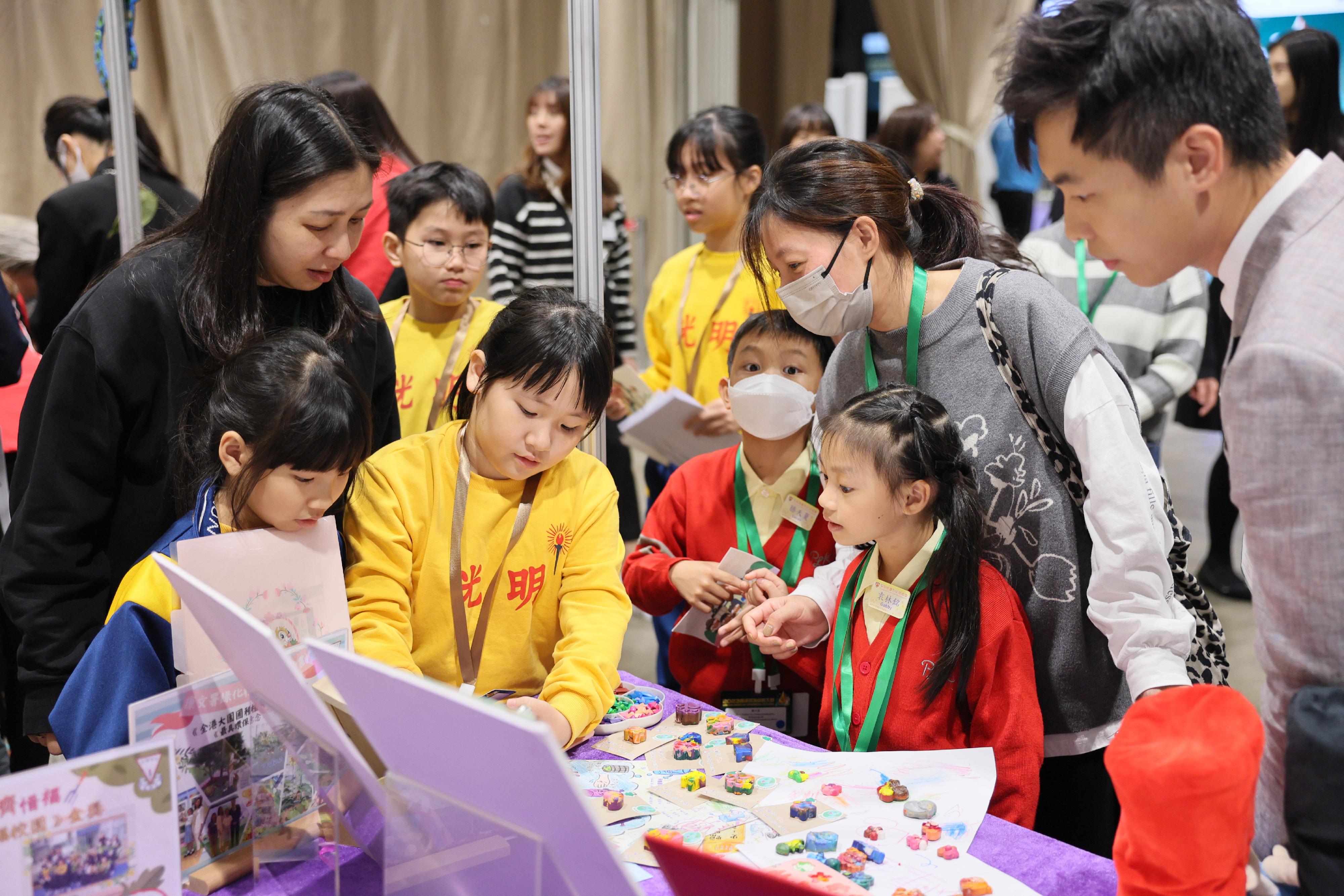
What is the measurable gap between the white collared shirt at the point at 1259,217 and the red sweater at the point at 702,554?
107 cm

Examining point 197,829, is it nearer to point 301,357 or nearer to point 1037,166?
point 301,357

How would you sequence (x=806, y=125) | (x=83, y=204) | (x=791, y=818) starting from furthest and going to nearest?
(x=806, y=125), (x=83, y=204), (x=791, y=818)

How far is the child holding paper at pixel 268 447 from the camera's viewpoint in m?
1.40

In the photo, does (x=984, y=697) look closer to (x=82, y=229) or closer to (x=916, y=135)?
(x=82, y=229)

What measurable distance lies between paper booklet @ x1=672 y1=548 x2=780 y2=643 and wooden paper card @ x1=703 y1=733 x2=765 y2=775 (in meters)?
0.37

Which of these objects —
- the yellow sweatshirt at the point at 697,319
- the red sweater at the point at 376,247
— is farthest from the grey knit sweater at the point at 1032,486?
the red sweater at the point at 376,247

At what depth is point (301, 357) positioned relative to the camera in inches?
58.2

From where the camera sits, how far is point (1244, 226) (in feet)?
3.37

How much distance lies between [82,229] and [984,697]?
8.78 feet

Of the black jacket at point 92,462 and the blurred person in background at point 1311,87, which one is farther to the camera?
the blurred person in background at point 1311,87

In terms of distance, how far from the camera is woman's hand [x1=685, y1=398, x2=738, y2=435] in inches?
107

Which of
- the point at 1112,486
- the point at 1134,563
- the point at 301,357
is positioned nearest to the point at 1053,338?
the point at 1112,486

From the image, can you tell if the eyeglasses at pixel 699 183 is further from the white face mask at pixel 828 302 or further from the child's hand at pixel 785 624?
the child's hand at pixel 785 624

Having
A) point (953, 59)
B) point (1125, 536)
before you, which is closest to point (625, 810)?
point (1125, 536)
